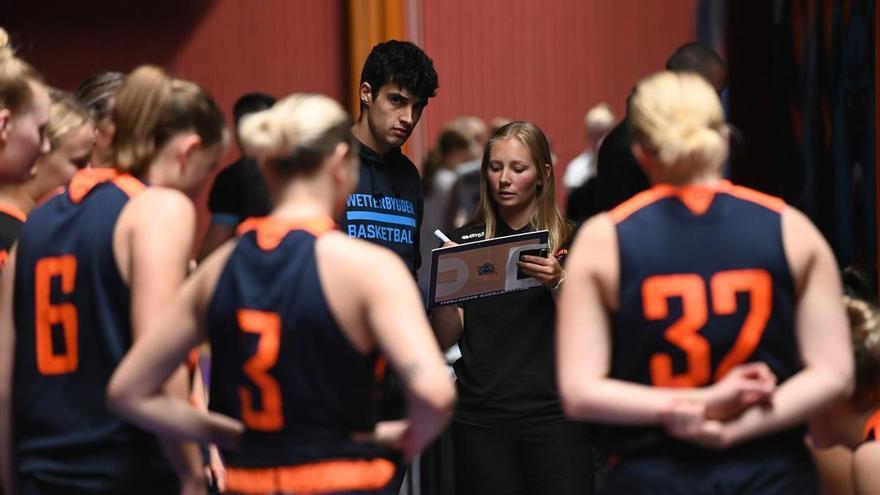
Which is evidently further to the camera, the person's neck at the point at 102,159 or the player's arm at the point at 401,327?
the person's neck at the point at 102,159

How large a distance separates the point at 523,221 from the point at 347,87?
4.21 m

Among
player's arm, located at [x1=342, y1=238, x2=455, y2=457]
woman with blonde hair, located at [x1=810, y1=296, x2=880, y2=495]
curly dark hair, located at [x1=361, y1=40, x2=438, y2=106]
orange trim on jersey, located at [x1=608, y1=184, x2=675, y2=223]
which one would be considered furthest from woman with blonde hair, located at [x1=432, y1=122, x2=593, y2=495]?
player's arm, located at [x1=342, y1=238, x2=455, y2=457]

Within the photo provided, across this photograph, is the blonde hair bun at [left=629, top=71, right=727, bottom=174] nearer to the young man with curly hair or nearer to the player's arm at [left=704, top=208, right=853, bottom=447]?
the player's arm at [left=704, top=208, right=853, bottom=447]

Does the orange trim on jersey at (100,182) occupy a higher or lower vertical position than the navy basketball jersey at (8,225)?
higher

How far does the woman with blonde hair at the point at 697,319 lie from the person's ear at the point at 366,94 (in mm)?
2179

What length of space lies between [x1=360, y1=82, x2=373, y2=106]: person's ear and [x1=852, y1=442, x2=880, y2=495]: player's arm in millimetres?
2270

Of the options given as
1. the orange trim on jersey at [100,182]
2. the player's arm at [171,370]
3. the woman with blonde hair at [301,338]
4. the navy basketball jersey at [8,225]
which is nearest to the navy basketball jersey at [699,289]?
the woman with blonde hair at [301,338]

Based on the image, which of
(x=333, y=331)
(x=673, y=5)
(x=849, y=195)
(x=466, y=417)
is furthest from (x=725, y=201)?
(x=673, y=5)

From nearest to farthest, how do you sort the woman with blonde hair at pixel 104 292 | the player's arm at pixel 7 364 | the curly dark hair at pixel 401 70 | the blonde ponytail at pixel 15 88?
1. the woman with blonde hair at pixel 104 292
2. the player's arm at pixel 7 364
3. the blonde ponytail at pixel 15 88
4. the curly dark hair at pixel 401 70

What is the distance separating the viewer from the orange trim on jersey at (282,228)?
9.62ft

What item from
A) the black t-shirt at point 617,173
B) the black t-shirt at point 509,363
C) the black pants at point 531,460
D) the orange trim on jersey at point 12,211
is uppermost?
the orange trim on jersey at point 12,211

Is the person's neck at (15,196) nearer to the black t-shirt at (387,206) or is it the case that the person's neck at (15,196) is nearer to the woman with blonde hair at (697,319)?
the black t-shirt at (387,206)

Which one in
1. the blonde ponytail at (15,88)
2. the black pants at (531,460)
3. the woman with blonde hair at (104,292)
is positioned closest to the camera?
the woman with blonde hair at (104,292)

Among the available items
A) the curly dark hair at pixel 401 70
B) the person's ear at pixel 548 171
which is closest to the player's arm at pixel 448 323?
the person's ear at pixel 548 171
